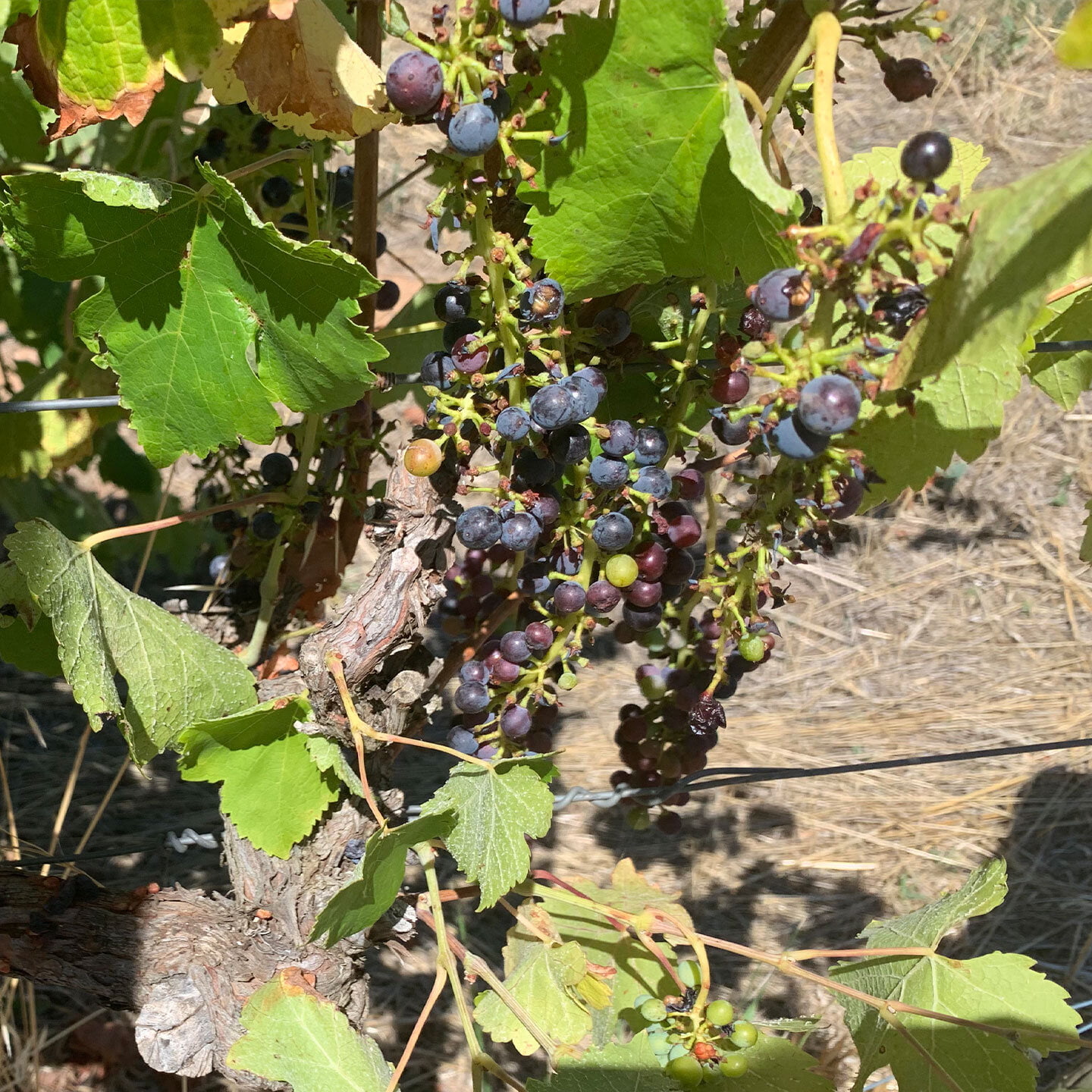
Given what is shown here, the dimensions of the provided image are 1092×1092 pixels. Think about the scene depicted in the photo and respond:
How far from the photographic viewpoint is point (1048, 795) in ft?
8.61

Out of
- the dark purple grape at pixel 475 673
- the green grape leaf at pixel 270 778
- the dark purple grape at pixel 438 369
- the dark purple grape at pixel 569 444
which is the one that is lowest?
the green grape leaf at pixel 270 778

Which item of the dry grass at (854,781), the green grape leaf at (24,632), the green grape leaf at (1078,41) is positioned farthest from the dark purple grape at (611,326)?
the dry grass at (854,781)

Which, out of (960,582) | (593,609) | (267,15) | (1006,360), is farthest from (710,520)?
(960,582)

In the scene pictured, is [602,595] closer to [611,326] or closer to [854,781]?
[611,326]

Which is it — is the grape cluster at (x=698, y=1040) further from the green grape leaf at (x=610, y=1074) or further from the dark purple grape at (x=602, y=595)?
the dark purple grape at (x=602, y=595)

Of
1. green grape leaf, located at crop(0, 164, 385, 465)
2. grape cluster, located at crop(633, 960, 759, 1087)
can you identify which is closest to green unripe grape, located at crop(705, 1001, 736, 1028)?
grape cluster, located at crop(633, 960, 759, 1087)

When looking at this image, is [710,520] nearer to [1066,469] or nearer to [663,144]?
[663,144]

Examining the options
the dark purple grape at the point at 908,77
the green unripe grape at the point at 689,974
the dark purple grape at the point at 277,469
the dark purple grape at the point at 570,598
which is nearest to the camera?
the dark purple grape at the point at 908,77

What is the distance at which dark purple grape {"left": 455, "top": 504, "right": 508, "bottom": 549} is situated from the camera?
106 centimetres

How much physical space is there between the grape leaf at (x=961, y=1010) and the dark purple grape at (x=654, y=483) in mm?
597

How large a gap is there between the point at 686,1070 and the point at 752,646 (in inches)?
18.4

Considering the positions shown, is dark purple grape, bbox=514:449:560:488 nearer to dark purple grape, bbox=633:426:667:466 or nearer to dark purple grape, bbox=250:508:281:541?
dark purple grape, bbox=633:426:667:466

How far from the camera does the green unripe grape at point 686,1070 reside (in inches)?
44.4

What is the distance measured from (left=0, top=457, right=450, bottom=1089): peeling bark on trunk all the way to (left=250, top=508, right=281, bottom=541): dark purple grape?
8.1 inches
